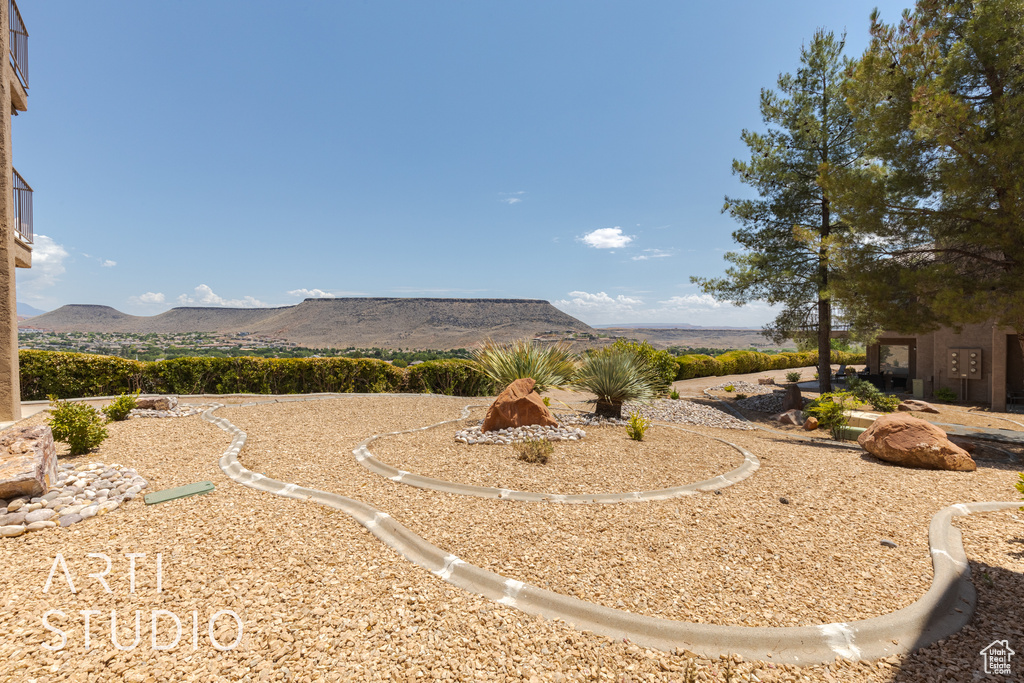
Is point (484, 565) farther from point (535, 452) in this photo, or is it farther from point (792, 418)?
point (792, 418)

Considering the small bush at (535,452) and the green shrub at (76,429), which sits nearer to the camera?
the green shrub at (76,429)

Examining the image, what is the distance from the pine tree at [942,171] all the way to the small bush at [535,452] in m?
7.16

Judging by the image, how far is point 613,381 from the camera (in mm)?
8133

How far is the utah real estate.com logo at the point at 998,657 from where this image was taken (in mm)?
2078

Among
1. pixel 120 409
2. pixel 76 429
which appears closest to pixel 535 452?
pixel 76 429

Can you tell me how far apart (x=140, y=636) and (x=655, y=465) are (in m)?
4.91

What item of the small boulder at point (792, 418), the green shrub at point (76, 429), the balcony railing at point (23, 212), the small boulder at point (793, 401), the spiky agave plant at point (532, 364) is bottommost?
the small boulder at point (792, 418)

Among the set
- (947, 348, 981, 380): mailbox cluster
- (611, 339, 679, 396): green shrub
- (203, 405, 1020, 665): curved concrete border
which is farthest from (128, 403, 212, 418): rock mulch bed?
(947, 348, 981, 380): mailbox cluster

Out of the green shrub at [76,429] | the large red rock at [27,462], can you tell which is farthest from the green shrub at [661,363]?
the large red rock at [27,462]

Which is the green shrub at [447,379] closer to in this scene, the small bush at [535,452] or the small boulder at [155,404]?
the small boulder at [155,404]

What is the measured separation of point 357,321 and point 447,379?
67.9m

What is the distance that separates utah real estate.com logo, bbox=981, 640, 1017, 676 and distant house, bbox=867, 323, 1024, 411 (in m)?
12.5

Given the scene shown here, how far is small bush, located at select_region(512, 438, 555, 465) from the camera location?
543cm

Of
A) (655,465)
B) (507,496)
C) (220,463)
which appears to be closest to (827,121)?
(655,465)
